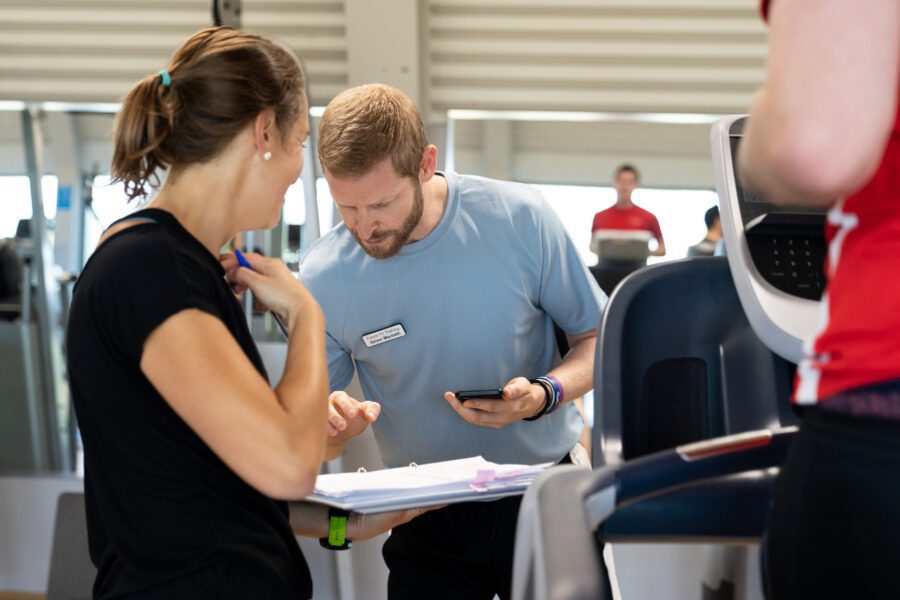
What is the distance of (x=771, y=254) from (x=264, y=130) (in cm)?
85

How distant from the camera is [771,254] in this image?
1.55 metres

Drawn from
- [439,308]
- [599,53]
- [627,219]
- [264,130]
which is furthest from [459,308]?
[627,219]

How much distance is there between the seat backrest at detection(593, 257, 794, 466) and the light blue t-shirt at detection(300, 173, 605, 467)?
0.87m

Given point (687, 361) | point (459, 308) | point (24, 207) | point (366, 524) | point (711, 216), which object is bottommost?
point (711, 216)

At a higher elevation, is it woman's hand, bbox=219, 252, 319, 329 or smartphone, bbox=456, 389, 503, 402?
woman's hand, bbox=219, 252, 319, 329

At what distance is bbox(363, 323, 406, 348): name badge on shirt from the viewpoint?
8.30 ft

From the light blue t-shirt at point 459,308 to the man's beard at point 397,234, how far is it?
0.14 feet

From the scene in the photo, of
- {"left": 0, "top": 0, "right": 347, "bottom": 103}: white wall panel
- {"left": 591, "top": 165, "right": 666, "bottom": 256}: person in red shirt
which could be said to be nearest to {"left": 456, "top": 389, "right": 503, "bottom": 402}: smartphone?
{"left": 0, "top": 0, "right": 347, "bottom": 103}: white wall panel

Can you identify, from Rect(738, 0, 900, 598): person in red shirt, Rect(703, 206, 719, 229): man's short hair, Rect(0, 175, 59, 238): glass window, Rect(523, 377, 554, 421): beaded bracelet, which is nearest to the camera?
Rect(738, 0, 900, 598): person in red shirt

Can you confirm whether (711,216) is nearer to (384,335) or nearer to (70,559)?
(70,559)

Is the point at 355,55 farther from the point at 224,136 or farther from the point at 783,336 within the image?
the point at 783,336

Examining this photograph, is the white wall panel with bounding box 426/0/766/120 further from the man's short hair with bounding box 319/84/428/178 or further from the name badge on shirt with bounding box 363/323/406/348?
the name badge on shirt with bounding box 363/323/406/348

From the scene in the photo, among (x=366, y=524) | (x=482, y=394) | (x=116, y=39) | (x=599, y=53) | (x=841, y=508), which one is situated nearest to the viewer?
(x=841, y=508)

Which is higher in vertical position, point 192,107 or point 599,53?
point 192,107
